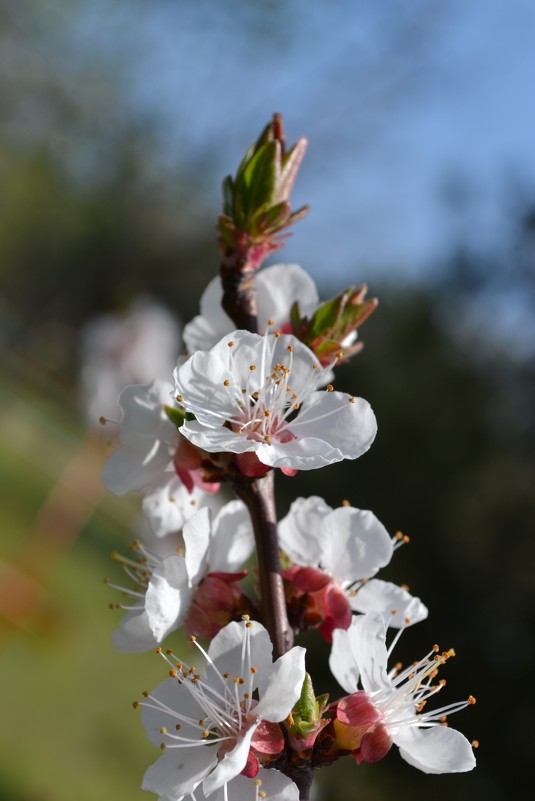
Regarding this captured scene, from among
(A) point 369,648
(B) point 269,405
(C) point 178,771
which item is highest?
(B) point 269,405

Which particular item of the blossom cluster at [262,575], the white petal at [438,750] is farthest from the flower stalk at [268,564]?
the white petal at [438,750]

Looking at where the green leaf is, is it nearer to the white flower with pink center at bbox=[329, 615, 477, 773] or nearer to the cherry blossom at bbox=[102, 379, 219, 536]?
the cherry blossom at bbox=[102, 379, 219, 536]

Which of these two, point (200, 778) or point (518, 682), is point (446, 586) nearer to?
point (518, 682)

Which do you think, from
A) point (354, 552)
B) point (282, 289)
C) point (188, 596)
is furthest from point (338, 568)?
point (282, 289)

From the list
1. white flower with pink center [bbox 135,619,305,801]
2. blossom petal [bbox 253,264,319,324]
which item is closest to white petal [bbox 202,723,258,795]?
white flower with pink center [bbox 135,619,305,801]

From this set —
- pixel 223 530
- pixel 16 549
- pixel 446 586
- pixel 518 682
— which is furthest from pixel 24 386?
pixel 223 530

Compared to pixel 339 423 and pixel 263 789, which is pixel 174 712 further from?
pixel 339 423
